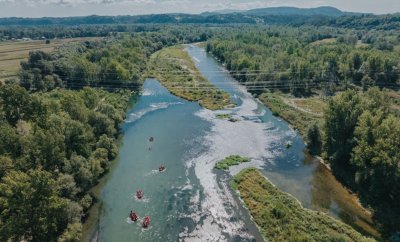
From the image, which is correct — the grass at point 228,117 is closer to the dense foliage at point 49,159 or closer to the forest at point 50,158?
the forest at point 50,158

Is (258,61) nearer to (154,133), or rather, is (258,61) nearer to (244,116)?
(244,116)

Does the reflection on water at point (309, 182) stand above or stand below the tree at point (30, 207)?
below

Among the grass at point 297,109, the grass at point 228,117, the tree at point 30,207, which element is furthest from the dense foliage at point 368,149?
the tree at point 30,207

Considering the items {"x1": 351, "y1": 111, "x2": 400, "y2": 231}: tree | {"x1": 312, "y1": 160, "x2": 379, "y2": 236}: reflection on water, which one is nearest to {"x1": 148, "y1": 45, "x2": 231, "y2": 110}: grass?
{"x1": 312, "y1": 160, "x2": 379, "y2": 236}: reflection on water

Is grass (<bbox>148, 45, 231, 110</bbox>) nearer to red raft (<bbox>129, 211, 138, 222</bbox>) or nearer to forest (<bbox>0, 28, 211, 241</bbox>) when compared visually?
forest (<bbox>0, 28, 211, 241</bbox>)

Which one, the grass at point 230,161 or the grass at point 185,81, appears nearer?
the grass at point 230,161

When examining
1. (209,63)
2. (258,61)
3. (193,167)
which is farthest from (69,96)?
(209,63)

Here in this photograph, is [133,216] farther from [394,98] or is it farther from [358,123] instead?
[394,98]
